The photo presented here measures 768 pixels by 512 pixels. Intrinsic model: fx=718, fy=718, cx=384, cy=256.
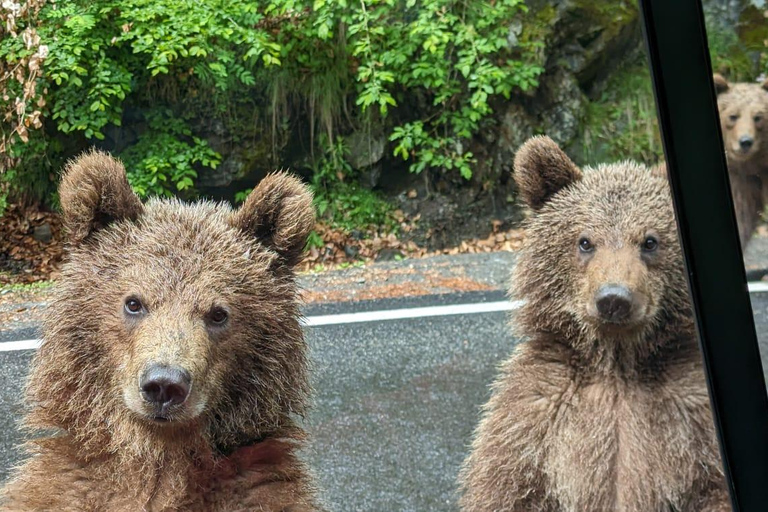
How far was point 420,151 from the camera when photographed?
179 cm

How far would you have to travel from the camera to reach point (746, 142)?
1.50 m

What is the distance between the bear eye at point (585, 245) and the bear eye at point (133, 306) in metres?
1.03

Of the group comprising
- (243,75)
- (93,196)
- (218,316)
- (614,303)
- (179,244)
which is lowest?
(614,303)

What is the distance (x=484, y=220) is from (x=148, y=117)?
848mm

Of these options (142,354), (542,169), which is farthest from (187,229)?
(542,169)

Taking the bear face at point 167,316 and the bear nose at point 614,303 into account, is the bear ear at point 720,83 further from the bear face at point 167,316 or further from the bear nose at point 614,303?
the bear face at point 167,316

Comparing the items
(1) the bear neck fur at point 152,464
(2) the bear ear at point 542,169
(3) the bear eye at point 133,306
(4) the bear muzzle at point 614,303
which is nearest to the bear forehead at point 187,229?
(3) the bear eye at point 133,306

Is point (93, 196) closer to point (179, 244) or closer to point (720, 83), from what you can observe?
point (179, 244)

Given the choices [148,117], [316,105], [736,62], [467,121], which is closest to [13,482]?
[148,117]

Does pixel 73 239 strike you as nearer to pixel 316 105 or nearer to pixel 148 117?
pixel 148 117

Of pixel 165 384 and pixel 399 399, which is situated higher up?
pixel 165 384

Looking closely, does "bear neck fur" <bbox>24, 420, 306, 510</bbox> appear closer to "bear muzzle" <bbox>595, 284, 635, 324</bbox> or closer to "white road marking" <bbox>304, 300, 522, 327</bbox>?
"white road marking" <bbox>304, 300, 522, 327</bbox>

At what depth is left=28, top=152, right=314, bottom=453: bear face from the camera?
1.43m

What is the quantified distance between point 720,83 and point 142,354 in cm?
126
